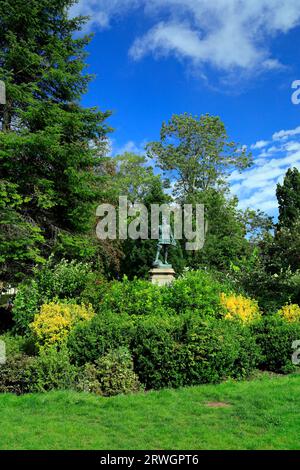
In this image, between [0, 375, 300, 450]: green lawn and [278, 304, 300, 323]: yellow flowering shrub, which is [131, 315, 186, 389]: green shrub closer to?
[0, 375, 300, 450]: green lawn

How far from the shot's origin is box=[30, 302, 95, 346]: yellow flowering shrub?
26.2 ft

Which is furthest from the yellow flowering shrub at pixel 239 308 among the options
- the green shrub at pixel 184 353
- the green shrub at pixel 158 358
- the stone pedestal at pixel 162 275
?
the stone pedestal at pixel 162 275

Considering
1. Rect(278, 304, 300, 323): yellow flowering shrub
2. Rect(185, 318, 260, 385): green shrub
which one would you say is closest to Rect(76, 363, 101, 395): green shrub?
Rect(185, 318, 260, 385): green shrub

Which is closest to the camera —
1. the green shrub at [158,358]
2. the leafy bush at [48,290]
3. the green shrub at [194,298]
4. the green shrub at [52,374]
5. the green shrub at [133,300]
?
the green shrub at [52,374]

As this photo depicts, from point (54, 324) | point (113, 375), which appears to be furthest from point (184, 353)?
point (54, 324)

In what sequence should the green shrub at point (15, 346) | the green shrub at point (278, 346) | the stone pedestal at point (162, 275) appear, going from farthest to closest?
the stone pedestal at point (162, 275)
the green shrub at point (278, 346)
the green shrub at point (15, 346)

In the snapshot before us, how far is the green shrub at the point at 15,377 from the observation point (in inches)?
274

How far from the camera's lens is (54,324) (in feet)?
26.6

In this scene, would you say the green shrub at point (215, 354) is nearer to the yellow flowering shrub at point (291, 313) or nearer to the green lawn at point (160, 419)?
the green lawn at point (160, 419)

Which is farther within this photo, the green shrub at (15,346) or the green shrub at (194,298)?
the green shrub at (194,298)

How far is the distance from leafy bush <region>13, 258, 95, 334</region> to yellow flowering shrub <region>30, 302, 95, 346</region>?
1.30 meters

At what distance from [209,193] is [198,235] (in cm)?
407

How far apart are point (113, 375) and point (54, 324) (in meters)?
1.80

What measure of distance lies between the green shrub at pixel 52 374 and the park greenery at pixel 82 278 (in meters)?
0.02
